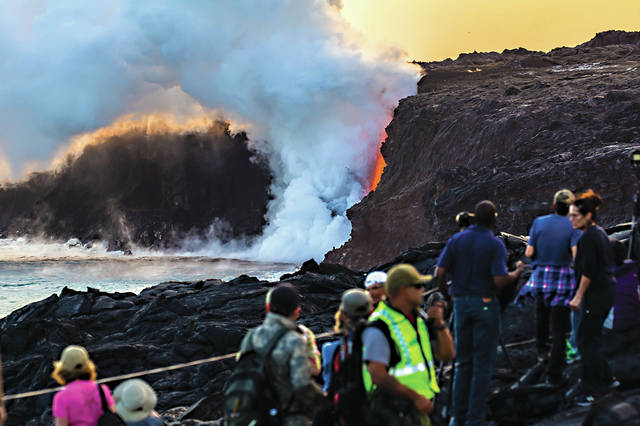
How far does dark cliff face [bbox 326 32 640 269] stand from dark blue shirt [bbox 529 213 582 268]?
673 inches

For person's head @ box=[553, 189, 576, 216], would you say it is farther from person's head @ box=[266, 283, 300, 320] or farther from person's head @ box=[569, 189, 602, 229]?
person's head @ box=[266, 283, 300, 320]

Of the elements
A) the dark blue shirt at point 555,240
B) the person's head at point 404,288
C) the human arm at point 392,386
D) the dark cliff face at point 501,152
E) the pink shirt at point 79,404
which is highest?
the dark cliff face at point 501,152

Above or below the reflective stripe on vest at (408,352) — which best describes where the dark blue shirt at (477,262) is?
above

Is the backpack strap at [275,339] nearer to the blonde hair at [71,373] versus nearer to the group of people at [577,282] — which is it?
the blonde hair at [71,373]

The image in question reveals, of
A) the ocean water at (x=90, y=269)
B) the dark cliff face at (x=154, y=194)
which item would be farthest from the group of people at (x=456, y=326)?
the dark cliff face at (x=154, y=194)

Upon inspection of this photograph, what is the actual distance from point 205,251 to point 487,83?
42.6 m

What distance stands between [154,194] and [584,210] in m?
91.7

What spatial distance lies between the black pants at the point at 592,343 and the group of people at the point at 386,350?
0.02 metres

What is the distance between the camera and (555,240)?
27.4 ft

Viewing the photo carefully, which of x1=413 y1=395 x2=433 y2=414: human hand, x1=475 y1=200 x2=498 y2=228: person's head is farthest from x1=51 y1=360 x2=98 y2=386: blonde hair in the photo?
x1=475 y1=200 x2=498 y2=228: person's head

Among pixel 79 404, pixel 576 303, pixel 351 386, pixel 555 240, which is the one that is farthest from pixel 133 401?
pixel 555 240

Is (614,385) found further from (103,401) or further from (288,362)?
(103,401)

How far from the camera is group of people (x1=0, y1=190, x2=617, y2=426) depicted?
5367 millimetres

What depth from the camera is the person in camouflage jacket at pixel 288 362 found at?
5336 millimetres
